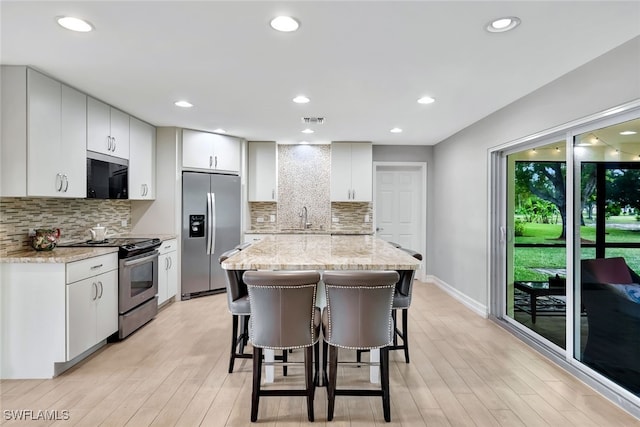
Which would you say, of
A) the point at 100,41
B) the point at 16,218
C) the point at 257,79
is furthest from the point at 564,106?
the point at 16,218

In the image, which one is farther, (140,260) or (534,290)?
(140,260)

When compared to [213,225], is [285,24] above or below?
above

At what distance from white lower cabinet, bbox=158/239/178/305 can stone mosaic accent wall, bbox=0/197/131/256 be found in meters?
0.68

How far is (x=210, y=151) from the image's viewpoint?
5.30 metres

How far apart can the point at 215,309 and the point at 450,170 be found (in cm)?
403

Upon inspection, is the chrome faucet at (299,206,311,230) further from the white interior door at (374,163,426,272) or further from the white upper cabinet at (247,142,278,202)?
the white interior door at (374,163,426,272)

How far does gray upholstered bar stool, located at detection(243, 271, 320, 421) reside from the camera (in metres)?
2.05

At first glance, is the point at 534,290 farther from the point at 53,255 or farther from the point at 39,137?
the point at 39,137

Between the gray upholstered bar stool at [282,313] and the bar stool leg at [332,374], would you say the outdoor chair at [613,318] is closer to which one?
the bar stool leg at [332,374]

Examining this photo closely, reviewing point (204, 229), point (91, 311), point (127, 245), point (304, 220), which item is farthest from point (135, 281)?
point (304, 220)

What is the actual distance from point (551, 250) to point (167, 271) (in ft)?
14.6

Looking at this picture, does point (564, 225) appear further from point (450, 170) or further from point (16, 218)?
point (16, 218)

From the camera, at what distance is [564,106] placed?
2.94 m

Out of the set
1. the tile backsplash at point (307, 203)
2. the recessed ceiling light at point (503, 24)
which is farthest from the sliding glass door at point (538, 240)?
the tile backsplash at point (307, 203)
